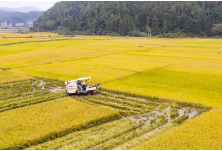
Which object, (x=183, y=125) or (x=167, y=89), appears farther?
(x=167, y=89)

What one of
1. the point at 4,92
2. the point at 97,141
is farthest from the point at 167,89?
the point at 4,92

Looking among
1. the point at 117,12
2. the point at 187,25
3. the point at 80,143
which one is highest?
the point at 117,12

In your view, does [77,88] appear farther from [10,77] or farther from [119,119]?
[10,77]

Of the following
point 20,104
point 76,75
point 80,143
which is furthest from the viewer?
point 76,75

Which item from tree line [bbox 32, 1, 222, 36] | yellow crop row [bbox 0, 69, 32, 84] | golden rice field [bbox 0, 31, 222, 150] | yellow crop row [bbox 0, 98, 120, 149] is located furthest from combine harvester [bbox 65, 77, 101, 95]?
tree line [bbox 32, 1, 222, 36]

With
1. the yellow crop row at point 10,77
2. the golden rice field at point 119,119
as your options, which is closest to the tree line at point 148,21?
the yellow crop row at point 10,77

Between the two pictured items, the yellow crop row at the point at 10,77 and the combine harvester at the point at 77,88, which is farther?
the yellow crop row at the point at 10,77

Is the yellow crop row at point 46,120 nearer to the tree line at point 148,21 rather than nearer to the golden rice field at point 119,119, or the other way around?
the golden rice field at point 119,119

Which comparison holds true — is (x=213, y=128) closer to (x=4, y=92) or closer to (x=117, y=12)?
(x=4, y=92)

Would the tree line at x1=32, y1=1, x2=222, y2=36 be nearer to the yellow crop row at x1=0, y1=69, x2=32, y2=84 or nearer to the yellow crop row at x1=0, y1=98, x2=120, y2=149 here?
the yellow crop row at x1=0, y1=69, x2=32, y2=84
